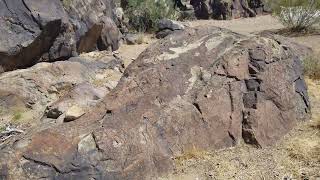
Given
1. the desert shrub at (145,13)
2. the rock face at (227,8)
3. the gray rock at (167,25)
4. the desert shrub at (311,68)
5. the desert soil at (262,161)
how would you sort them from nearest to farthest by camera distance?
the desert soil at (262,161) → the desert shrub at (311,68) → the gray rock at (167,25) → the desert shrub at (145,13) → the rock face at (227,8)

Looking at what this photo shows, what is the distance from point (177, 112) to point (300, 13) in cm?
969

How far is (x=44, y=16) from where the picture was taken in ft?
31.7

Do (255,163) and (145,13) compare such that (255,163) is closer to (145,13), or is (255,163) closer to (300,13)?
(300,13)

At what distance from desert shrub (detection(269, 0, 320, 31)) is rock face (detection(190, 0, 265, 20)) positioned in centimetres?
428

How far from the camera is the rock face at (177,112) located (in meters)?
4.75

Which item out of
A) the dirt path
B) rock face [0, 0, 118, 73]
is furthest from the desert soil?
the dirt path

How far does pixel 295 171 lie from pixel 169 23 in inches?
427

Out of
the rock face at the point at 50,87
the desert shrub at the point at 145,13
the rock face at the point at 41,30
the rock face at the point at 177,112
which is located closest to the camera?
the rock face at the point at 177,112

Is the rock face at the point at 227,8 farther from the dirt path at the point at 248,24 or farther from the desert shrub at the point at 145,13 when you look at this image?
the desert shrub at the point at 145,13

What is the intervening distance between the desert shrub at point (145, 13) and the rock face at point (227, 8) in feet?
7.79

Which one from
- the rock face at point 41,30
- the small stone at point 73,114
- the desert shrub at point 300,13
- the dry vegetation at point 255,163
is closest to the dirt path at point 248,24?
the desert shrub at point 300,13

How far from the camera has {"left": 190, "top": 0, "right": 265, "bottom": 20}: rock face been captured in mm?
18547

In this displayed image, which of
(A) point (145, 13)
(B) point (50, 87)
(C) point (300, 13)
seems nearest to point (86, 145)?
(B) point (50, 87)

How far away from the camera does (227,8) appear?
1852 centimetres
